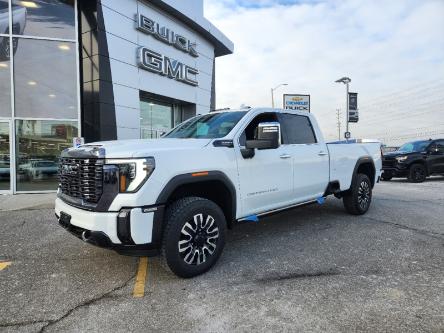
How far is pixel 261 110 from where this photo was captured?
16.1 ft

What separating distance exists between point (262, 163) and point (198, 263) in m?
1.52

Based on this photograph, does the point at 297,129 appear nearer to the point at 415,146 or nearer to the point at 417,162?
the point at 417,162

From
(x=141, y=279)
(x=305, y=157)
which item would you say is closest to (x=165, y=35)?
(x=305, y=157)

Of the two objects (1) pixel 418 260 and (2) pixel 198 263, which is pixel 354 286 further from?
(2) pixel 198 263

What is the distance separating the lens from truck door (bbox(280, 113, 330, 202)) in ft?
16.9

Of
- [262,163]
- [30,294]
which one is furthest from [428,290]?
[30,294]

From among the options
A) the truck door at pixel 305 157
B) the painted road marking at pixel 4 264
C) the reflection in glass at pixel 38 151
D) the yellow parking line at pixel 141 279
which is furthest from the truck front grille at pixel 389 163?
the painted road marking at pixel 4 264

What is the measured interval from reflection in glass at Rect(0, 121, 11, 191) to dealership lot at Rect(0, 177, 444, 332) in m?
6.24

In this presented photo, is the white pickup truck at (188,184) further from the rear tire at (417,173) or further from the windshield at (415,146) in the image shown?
the windshield at (415,146)

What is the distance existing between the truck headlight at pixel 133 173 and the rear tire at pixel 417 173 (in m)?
13.1

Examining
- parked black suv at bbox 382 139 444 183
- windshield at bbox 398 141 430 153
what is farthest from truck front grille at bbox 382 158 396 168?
windshield at bbox 398 141 430 153

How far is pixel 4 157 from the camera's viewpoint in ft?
36.7

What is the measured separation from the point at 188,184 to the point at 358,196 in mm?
4029

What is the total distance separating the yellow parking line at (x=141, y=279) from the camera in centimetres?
346
